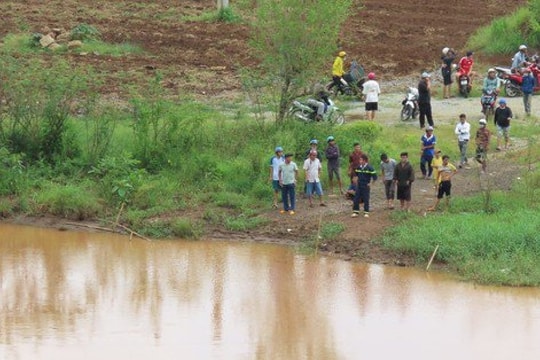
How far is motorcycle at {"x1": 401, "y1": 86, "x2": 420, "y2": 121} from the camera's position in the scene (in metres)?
28.3

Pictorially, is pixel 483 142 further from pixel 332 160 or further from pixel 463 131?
pixel 332 160

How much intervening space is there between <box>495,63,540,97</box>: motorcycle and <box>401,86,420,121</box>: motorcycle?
334 cm

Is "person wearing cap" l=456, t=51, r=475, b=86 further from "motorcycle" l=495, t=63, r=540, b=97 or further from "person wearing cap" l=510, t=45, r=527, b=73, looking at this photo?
"person wearing cap" l=510, t=45, r=527, b=73

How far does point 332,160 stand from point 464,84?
7989 millimetres

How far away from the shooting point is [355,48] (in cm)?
3606

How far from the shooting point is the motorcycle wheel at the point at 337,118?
2679cm

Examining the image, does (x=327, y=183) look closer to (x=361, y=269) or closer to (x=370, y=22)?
(x=361, y=269)

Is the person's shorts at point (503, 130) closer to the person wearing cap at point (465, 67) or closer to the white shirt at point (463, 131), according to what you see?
the white shirt at point (463, 131)

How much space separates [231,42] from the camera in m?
35.8

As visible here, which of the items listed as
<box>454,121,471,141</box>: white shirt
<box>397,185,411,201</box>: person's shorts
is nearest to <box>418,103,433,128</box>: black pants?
<box>454,121,471,141</box>: white shirt

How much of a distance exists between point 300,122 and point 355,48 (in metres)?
10.0

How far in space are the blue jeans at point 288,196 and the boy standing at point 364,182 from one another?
45.4 inches

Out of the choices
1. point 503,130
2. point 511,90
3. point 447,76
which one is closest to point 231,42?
point 447,76

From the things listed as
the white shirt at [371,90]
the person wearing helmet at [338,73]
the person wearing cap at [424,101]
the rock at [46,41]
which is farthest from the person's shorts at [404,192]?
the rock at [46,41]
